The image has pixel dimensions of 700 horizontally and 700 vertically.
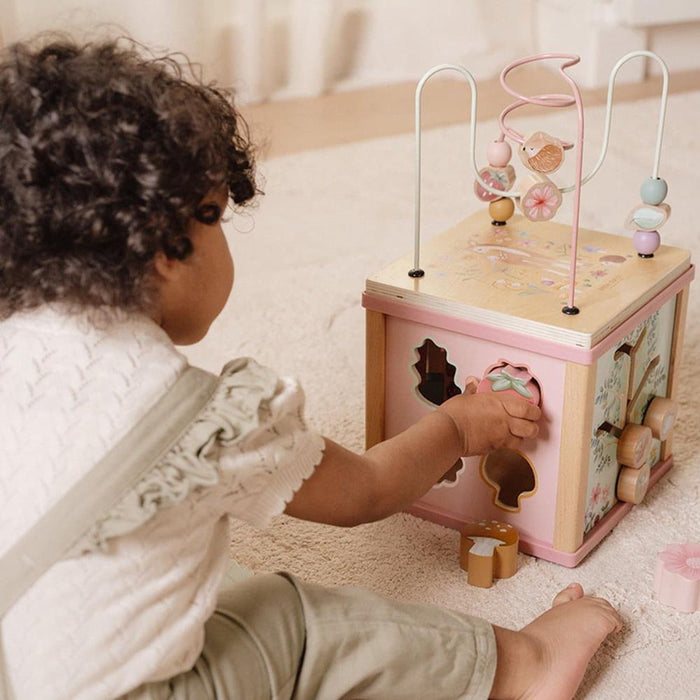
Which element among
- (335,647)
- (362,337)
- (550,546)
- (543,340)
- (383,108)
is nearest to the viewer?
(335,647)

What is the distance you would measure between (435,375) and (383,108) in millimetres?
1562

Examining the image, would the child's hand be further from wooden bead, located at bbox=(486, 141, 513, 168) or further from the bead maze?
wooden bead, located at bbox=(486, 141, 513, 168)

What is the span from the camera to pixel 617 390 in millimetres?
1156

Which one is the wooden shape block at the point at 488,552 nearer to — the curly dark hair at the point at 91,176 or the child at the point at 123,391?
the child at the point at 123,391

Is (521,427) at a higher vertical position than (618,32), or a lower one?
lower

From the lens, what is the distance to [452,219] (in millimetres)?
2025

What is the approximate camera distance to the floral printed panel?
1.12m

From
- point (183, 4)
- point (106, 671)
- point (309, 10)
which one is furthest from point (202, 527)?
point (309, 10)

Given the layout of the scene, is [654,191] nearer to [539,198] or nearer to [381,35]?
[539,198]

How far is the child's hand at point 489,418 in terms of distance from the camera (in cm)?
107

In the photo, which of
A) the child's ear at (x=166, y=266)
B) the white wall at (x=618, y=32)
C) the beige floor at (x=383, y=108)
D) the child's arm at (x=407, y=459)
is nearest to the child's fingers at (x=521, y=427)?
the child's arm at (x=407, y=459)

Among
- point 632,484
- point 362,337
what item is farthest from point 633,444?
point 362,337

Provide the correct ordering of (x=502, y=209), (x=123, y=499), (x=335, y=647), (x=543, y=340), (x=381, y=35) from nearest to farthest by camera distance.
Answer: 1. (x=123, y=499)
2. (x=335, y=647)
3. (x=543, y=340)
4. (x=502, y=209)
5. (x=381, y=35)

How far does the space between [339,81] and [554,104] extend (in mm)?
1817
